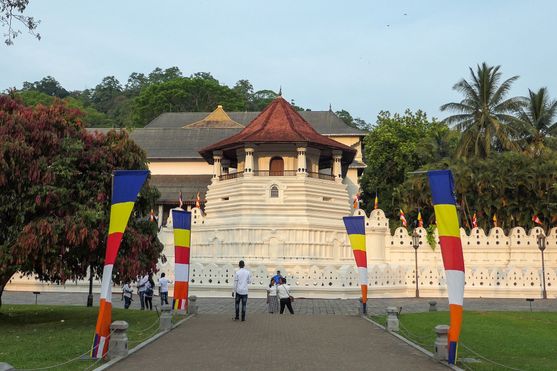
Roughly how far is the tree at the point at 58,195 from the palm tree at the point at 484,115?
29293mm

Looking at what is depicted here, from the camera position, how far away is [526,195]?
34.6 m

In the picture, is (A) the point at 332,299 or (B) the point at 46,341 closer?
(B) the point at 46,341

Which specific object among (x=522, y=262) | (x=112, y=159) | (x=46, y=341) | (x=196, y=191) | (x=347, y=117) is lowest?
(x=46, y=341)

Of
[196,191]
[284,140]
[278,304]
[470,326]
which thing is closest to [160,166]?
[196,191]

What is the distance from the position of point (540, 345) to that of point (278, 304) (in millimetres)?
8496

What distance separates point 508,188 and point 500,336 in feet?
74.0

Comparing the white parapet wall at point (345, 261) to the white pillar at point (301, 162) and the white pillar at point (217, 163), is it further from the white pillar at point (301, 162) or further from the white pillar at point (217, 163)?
the white pillar at point (301, 162)

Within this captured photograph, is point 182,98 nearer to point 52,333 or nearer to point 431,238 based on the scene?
point 431,238

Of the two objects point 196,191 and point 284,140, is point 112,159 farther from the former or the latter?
point 196,191

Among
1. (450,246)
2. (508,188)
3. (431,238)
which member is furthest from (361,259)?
(508,188)

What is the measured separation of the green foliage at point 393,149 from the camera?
48562 millimetres

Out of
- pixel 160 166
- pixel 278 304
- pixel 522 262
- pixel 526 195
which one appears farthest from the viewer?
pixel 160 166

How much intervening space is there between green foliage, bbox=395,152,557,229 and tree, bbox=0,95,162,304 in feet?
77.7

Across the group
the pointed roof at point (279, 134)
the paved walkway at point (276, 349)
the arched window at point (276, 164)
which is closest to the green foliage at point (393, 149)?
the pointed roof at point (279, 134)
